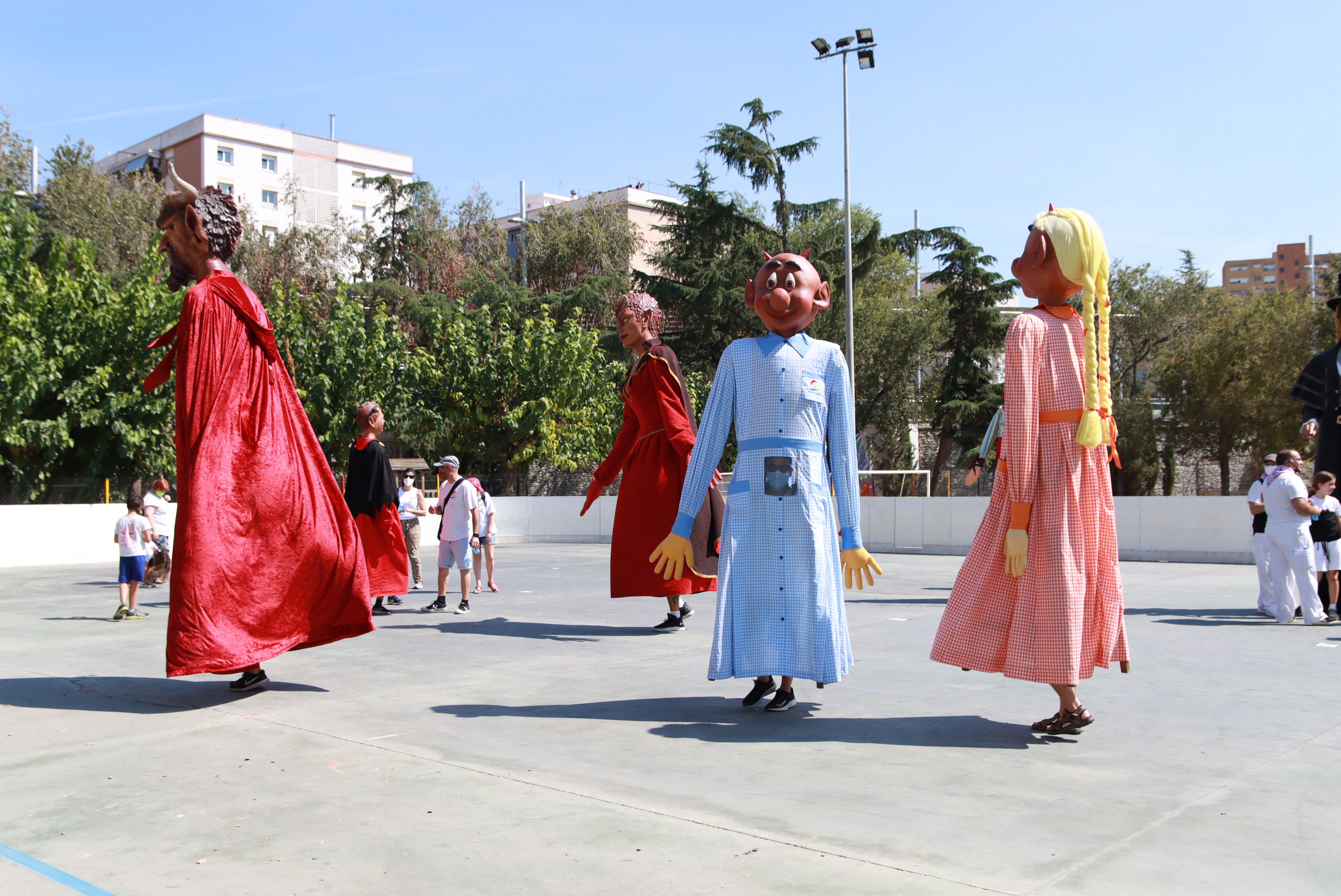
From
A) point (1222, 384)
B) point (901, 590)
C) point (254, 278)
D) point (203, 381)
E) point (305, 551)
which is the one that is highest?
point (254, 278)

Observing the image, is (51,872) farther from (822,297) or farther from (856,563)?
(822,297)

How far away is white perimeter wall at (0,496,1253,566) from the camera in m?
17.4

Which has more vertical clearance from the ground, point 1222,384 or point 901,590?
point 1222,384

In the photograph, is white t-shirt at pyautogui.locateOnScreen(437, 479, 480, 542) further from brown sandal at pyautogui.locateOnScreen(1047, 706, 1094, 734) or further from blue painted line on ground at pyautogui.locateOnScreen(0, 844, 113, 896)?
blue painted line on ground at pyautogui.locateOnScreen(0, 844, 113, 896)

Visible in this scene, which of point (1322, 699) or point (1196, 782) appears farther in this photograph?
point (1322, 699)

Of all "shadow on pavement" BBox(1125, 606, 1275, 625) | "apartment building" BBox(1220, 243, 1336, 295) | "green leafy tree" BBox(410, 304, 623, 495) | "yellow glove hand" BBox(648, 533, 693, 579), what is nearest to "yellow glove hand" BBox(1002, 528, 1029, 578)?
"yellow glove hand" BBox(648, 533, 693, 579)

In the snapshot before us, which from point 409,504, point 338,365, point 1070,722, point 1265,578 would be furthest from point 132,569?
point 338,365

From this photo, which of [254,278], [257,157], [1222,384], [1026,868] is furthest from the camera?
[257,157]

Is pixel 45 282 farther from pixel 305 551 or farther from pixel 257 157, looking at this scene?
pixel 257 157

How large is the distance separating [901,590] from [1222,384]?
28.7 meters

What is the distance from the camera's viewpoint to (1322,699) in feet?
18.1

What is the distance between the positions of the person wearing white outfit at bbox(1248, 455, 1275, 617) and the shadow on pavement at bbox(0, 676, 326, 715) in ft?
27.2

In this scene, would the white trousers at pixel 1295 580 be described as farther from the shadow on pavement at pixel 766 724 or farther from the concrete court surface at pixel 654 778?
the shadow on pavement at pixel 766 724

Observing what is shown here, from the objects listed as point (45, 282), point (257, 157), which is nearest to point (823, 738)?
point (45, 282)
